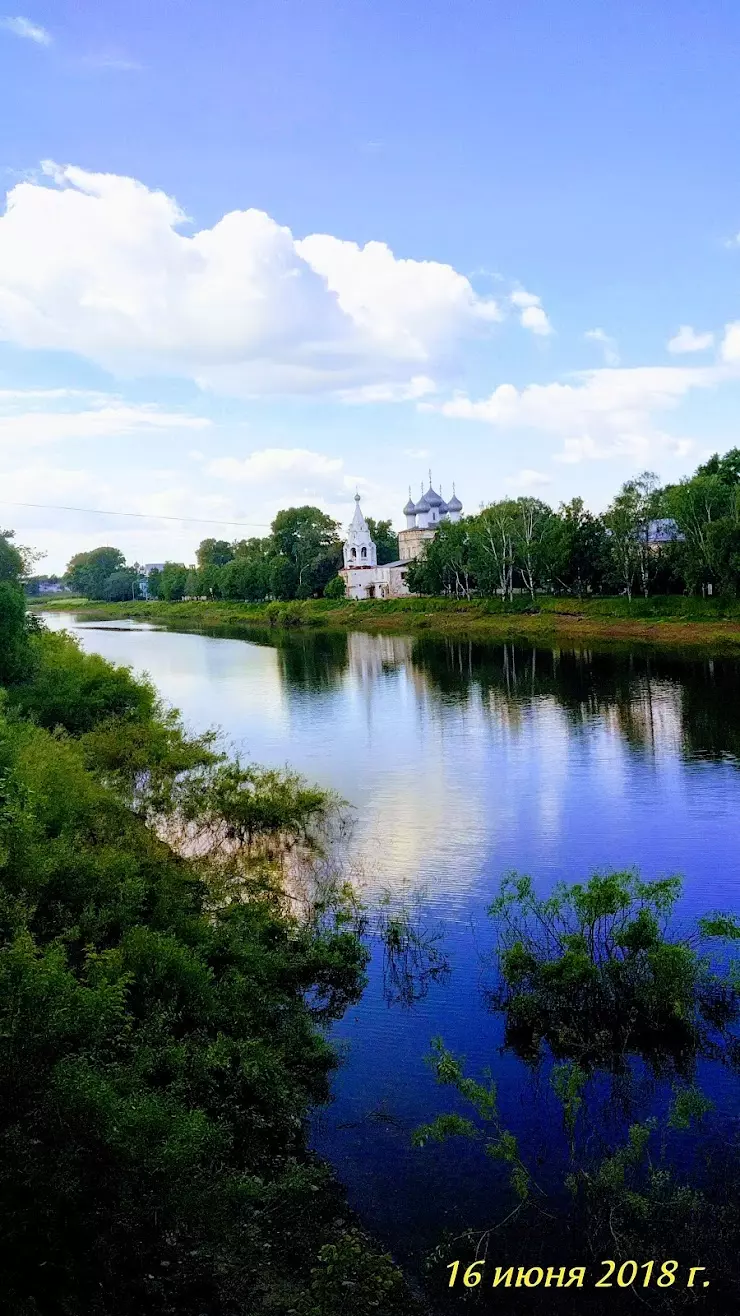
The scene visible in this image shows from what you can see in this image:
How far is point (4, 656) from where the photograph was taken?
22.1 m

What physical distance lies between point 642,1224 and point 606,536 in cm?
5657

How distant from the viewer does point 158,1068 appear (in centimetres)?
875

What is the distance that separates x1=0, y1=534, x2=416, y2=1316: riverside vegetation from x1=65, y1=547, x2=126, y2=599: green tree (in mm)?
145520

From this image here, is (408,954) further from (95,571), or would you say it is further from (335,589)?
(95,571)

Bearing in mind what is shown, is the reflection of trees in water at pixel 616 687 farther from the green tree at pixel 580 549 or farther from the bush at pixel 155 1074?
the bush at pixel 155 1074

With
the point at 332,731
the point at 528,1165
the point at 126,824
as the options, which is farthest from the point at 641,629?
the point at 528,1165

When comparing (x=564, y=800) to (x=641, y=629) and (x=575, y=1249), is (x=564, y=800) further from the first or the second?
(x=641, y=629)

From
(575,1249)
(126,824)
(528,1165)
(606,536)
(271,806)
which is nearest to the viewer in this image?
(575,1249)

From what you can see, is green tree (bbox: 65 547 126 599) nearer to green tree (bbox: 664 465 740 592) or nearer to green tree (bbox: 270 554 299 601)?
green tree (bbox: 270 554 299 601)

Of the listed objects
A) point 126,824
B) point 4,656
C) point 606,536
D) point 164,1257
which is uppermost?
point 606,536

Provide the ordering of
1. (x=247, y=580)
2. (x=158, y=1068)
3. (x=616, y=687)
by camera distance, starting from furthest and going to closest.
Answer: (x=247, y=580) → (x=616, y=687) → (x=158, y=1068)

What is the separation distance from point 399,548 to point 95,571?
6853 cm

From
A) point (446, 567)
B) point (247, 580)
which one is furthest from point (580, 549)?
point (247, 580)

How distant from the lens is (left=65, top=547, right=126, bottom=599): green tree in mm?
158375
